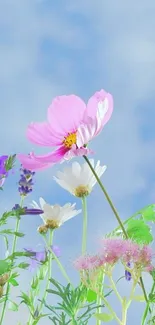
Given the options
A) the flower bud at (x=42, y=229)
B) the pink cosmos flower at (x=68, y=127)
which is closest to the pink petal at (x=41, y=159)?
the pink cosmos flower at (x=68, y=127)

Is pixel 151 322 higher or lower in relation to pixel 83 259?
lower

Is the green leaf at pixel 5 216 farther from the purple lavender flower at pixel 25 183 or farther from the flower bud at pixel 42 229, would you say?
the purple lavender flower at pixel 25 183

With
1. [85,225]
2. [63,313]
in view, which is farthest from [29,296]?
[63,313]

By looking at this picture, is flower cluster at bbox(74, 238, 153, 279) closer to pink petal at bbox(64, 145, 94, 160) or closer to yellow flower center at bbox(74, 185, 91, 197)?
pink petal at bbox(64, 145, 94, 160)

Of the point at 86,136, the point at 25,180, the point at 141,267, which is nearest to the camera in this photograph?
the point at 141,267

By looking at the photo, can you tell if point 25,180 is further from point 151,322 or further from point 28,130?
point 151,322

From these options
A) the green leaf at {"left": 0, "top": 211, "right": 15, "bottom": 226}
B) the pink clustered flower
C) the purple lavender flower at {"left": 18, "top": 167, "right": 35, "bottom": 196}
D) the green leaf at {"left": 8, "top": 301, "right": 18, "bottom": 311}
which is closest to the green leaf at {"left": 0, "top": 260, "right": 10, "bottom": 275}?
the green leaf at {"left": 0, "top": 211, "right": 15, "bottom": 226}
